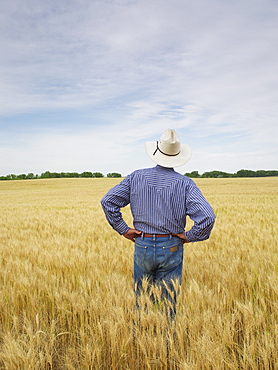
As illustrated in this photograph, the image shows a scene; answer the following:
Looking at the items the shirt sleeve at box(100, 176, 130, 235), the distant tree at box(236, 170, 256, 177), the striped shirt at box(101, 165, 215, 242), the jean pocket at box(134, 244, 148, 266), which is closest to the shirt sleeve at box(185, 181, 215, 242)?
the striped shirt at box(101, 165, 215, 242)

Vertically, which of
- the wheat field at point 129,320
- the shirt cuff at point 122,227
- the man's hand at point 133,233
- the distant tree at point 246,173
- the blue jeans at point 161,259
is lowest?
the wheat field at point 129,320

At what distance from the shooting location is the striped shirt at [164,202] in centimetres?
252

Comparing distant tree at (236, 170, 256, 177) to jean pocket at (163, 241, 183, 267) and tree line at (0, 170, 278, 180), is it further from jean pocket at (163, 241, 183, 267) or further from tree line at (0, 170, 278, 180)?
jean pocket at (163, 241, 183, 267)

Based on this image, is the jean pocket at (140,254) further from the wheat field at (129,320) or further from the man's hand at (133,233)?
the wheat field at (129,320)

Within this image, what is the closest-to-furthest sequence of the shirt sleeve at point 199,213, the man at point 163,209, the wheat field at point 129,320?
the wheat field at point 129,320
the shirt sleeve at point 199,213
the man at point 163,209

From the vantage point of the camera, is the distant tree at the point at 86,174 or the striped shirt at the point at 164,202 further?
the distant tree at the point at 86,174

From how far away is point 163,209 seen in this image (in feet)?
8.66

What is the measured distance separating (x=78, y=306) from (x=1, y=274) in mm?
1824

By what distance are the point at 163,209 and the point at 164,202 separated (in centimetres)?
7

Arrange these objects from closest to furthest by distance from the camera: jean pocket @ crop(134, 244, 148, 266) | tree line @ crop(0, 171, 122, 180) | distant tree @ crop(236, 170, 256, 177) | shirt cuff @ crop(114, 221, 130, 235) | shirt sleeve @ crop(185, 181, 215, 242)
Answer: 1. shirt sleeve @ crop(185, 181, 215, 242)
2. jean pocket @ crop(134, 244, 148, 266)
3. shirt cuff @ crop(114, 221, 130, 235)
4. tree line @ crop(0, 171, 122, 180)
5. distant tree @ crop(236, 170, 256, 177)

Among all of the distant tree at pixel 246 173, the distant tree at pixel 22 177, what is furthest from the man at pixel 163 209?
the distant tree at pixel 246 173

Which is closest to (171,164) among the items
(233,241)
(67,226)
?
(233,241)

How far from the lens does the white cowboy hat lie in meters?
2.66

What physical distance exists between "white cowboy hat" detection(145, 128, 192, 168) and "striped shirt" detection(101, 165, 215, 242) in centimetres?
8
